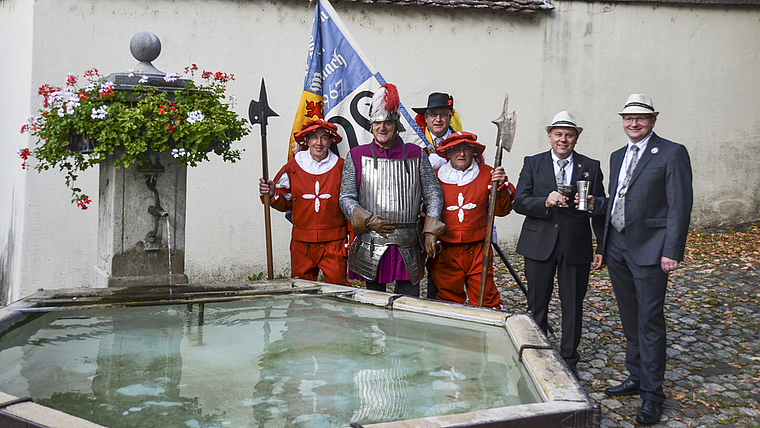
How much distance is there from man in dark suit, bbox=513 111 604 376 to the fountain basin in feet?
3.86

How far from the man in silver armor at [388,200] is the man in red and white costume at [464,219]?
0.17 m

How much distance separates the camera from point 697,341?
529cm

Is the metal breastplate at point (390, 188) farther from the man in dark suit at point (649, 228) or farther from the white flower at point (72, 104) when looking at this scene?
the white flower at point (72, 104)

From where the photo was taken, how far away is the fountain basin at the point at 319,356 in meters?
2.37

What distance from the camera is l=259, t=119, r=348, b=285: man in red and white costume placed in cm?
476

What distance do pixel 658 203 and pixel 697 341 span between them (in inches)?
78.5

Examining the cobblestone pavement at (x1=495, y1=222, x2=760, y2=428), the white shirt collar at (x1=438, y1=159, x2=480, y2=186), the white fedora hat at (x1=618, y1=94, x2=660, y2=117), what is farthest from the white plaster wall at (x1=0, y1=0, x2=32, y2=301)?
the white fedora hat at (x1=618, y1=94, x2=660, y2=117)

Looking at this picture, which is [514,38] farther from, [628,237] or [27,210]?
[27,210]

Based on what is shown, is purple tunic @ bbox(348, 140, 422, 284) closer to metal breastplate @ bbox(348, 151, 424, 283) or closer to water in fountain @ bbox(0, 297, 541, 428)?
metal breastplate @ bbox(348, 151, 424, 283)

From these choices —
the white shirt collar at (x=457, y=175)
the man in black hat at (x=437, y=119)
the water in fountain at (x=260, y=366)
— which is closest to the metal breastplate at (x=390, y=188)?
the white shirt collar at (x=457, y=175)

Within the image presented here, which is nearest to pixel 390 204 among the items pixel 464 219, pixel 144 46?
pixel 464 219

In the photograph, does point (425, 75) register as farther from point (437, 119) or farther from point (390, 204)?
point (390, 204)

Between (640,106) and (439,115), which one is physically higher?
(439,115)

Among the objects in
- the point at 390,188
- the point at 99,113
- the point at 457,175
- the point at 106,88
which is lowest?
the point at 390,188
